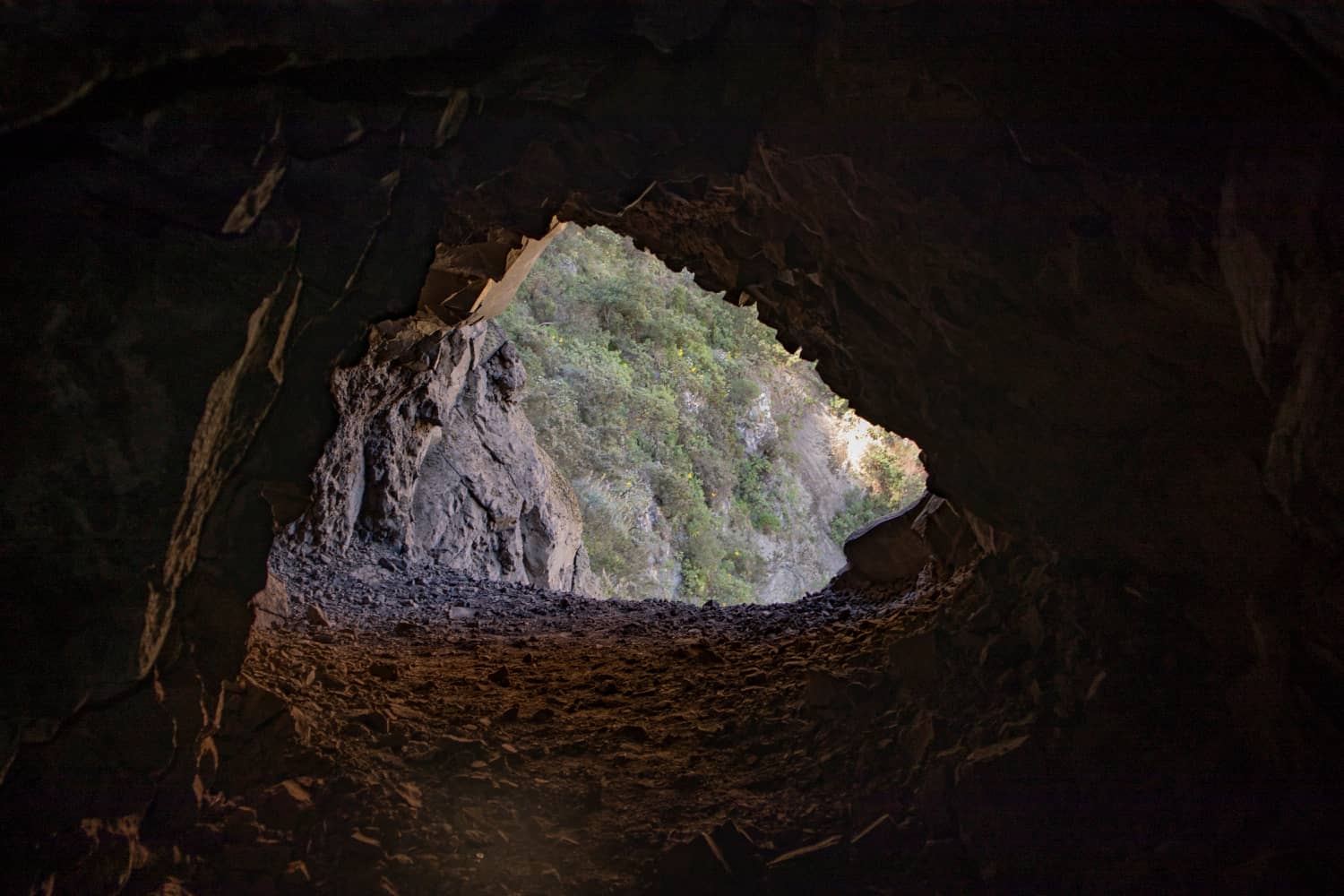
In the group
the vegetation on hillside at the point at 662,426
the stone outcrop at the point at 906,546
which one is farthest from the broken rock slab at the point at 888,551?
the vegetation on hillside at the point at 662,426

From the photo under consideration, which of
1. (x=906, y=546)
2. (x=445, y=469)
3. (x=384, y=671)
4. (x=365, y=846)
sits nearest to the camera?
(x=365, y=846)

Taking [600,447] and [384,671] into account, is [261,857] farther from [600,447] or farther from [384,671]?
[600,447]

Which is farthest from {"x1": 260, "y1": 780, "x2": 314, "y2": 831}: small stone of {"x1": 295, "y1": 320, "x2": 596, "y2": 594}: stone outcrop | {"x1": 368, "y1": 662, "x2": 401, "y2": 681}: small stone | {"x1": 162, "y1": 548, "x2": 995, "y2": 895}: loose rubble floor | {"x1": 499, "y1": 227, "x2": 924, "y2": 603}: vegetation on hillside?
{"x1": 499, "y1": 227, "x2": 924, "y2": 603}: vegetation on hillside

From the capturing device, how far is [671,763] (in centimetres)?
312

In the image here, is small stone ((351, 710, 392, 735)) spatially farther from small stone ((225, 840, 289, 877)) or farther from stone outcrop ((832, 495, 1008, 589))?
stone outcrop ((832, 495, 1008, 589))

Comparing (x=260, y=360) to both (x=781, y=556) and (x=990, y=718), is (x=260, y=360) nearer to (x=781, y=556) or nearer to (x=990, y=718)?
(x=990, y=718)

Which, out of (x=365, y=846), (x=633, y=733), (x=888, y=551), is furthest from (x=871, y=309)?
(x=888, y=551)

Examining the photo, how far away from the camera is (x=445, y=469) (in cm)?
730

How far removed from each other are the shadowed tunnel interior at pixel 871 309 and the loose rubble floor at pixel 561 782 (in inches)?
0.6

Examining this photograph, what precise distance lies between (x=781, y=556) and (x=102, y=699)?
45.2 ft

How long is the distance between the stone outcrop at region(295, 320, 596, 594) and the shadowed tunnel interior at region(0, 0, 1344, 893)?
7.05ft

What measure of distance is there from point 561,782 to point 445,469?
457 centimetres

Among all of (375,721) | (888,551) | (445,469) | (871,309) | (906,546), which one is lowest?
(445,469)

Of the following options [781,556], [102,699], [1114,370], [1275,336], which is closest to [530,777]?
[102,699]
